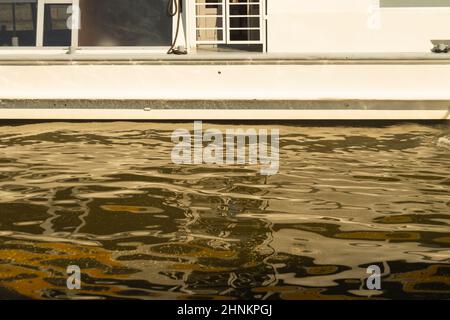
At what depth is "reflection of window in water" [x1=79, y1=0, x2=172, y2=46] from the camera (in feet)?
30.9

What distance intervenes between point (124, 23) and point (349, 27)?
2.82 m

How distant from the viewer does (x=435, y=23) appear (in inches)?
356

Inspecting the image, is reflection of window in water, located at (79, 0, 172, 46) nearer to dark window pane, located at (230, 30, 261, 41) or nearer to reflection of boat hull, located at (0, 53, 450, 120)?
reflection of boat hull, located at (0, 53, 450, 120)

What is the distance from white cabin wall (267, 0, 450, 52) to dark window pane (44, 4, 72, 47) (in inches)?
101

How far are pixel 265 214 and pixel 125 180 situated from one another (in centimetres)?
164

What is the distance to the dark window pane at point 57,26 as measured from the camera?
946 cm

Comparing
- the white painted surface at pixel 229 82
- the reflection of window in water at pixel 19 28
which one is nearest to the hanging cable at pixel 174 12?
the white painted surface at pixel 229 82

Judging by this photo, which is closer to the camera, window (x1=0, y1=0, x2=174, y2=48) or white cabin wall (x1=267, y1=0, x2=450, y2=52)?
white cabin wall (x1=267, y1=0, x2=450, y2=52)

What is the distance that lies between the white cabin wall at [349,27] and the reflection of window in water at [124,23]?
1404mm

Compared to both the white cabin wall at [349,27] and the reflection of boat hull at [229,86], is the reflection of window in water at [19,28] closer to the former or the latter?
the reflection of boat hull at [229,86]

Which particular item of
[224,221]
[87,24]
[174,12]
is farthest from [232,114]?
[224,221]

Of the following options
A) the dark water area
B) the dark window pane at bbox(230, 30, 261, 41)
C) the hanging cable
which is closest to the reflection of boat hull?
the hanging cable

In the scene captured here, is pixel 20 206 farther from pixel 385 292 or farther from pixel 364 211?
pixel 385 292

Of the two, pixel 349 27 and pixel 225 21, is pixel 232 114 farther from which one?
pixel 349 27
